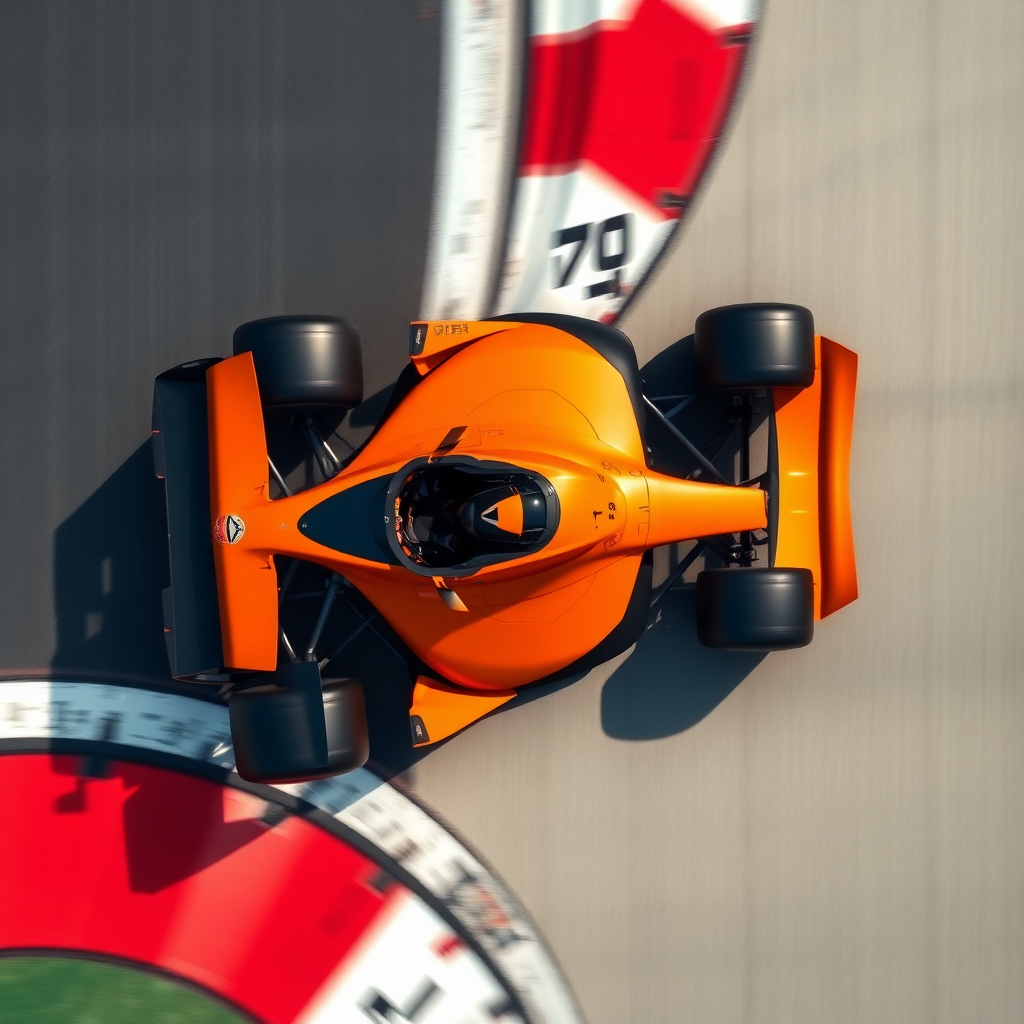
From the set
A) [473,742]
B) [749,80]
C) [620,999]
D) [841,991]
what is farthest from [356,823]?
[749,80]

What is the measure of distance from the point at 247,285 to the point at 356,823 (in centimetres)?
239

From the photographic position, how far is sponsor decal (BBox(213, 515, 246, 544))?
3.35m

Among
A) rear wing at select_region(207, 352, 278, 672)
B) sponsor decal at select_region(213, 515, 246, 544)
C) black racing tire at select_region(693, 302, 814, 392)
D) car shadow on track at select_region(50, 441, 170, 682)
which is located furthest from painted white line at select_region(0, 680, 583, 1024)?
black racing tire at select_region(693, 302, 814, 392)

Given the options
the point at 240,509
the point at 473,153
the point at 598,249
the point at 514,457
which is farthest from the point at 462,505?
the point at 473,153

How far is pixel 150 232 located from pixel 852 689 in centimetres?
367

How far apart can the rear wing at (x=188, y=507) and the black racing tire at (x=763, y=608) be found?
193cm

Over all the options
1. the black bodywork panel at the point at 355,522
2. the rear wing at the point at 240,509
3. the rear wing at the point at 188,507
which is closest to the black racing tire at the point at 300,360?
the rear wing at the point at 240,509

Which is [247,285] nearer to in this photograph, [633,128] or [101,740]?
[633,128]

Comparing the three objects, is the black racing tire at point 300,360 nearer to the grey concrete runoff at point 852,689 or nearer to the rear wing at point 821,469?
the grey concrete runoff at point 852,689

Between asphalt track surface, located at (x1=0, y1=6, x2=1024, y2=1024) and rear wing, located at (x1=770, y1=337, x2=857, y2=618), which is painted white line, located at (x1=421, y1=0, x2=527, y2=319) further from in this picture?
rear wing, located at (x1=770, y1=337, x2=857, y2=618)

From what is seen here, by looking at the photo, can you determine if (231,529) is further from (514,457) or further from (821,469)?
(821,469)

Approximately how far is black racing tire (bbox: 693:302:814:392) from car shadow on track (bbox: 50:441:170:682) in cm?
249

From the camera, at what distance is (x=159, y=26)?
4.09 meters

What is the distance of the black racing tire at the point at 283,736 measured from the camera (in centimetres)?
329
